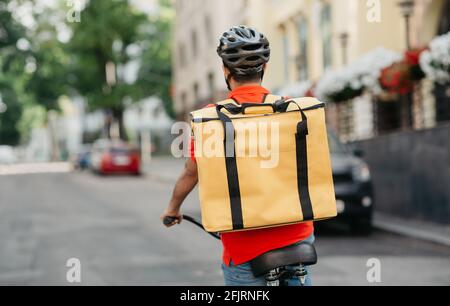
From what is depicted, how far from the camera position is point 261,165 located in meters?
2.57

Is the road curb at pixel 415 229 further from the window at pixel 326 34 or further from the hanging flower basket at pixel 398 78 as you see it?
the window at pixel 326 34

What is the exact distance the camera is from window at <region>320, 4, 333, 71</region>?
20.7 m

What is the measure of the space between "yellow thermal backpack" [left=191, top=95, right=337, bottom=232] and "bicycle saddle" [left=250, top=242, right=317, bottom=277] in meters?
0.15

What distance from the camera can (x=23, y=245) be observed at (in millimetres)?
8961

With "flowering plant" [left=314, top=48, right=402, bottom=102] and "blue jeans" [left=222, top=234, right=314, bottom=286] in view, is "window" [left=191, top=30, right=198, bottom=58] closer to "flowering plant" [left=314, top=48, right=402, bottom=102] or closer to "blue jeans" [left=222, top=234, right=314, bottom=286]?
"flowering plant" [left=314, top=48, right=402, bottom=102]

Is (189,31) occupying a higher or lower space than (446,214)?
higher

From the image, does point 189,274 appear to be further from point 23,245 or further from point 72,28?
point 72,28

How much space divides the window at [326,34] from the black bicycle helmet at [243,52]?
18242mm

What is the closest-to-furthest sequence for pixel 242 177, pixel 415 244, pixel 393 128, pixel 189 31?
pixel 242 177
pixel 415 244
pixel 393 128
pixel 189 31

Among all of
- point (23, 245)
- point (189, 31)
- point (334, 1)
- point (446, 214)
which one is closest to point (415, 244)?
point (446, 214)

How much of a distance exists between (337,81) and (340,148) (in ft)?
11.9

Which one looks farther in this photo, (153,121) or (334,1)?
(153,121)

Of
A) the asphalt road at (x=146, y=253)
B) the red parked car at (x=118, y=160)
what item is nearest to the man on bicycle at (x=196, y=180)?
the asphalt road at (x=146, y=253)

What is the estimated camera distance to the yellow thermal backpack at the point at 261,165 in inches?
100.0
